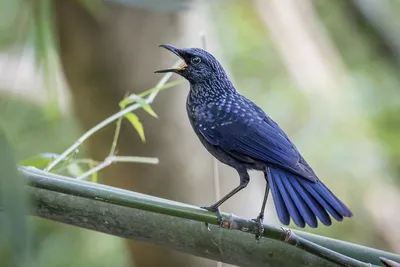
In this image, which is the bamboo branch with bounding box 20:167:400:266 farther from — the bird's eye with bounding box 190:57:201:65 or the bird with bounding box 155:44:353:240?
the bird's eye with bounding box 190:57:201:65

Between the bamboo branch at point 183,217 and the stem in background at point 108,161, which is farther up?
the bamboo branch at point 183,217

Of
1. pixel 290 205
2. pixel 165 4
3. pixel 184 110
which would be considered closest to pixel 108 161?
pixel 290 205

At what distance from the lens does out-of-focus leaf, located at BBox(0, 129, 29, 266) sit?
479mm

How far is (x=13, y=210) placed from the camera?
0.50 meters

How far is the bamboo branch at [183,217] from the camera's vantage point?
81 centimetres

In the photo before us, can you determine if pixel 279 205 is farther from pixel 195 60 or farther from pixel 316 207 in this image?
pixel 195 60

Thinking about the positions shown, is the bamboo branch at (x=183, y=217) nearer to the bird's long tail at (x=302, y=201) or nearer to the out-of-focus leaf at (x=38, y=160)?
the bird's long tail at (x=302, y=201)

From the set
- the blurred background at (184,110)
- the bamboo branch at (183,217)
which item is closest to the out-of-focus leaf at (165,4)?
the bamboo branch at (183,217)

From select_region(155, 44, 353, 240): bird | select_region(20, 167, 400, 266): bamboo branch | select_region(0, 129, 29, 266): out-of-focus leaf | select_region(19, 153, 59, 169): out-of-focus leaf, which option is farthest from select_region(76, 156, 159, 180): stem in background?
select_region(0, 129, 29, 266): out-of-focus leaf

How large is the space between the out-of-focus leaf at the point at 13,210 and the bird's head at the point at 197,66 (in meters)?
0.80

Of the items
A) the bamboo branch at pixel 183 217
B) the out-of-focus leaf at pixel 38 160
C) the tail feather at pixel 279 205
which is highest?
the tail feather at pixel 279 205

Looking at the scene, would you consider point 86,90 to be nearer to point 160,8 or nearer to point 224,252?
point 224,252

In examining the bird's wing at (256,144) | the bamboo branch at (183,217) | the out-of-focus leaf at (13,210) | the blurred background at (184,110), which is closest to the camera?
the out-of-focus leaf at (13,210)

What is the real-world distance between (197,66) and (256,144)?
24 cm
